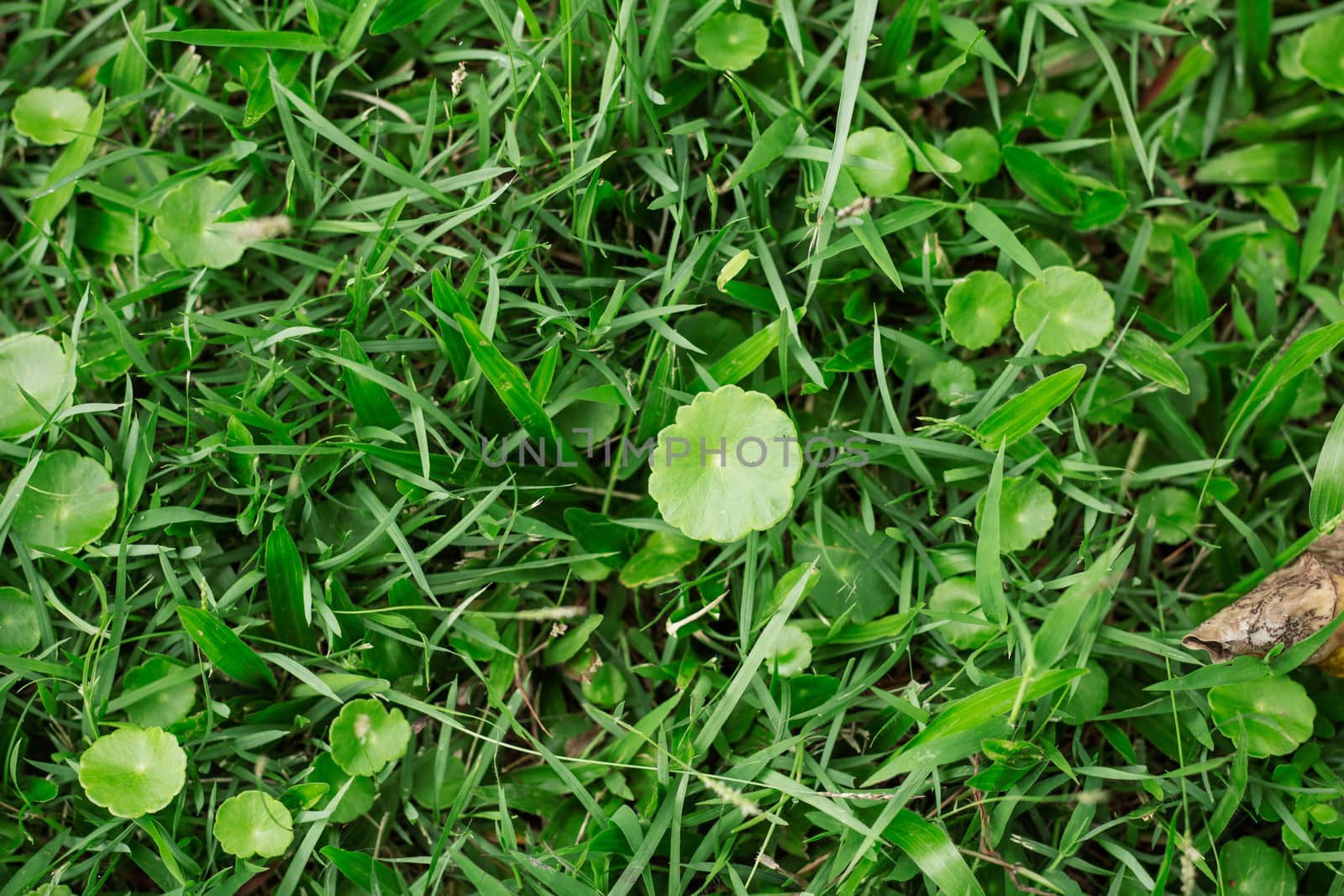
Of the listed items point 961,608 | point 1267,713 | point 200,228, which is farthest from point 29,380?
point 1267,713

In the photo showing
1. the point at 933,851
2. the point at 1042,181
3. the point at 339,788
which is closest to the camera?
the point at 933,851

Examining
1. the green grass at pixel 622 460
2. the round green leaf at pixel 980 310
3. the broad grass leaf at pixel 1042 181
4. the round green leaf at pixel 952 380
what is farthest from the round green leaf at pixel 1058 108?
the round green leaf at pixel 952 380

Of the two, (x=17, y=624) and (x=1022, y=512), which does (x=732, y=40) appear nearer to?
(x=1022, y=512)

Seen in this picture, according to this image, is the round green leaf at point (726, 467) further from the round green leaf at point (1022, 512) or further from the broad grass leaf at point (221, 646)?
the broad grass leaf at point (221, 646)

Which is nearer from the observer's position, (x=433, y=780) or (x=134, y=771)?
(x=134, y=771)

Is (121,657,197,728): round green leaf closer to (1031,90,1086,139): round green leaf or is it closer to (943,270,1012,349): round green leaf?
(943,270,1012,349): round green leaf
